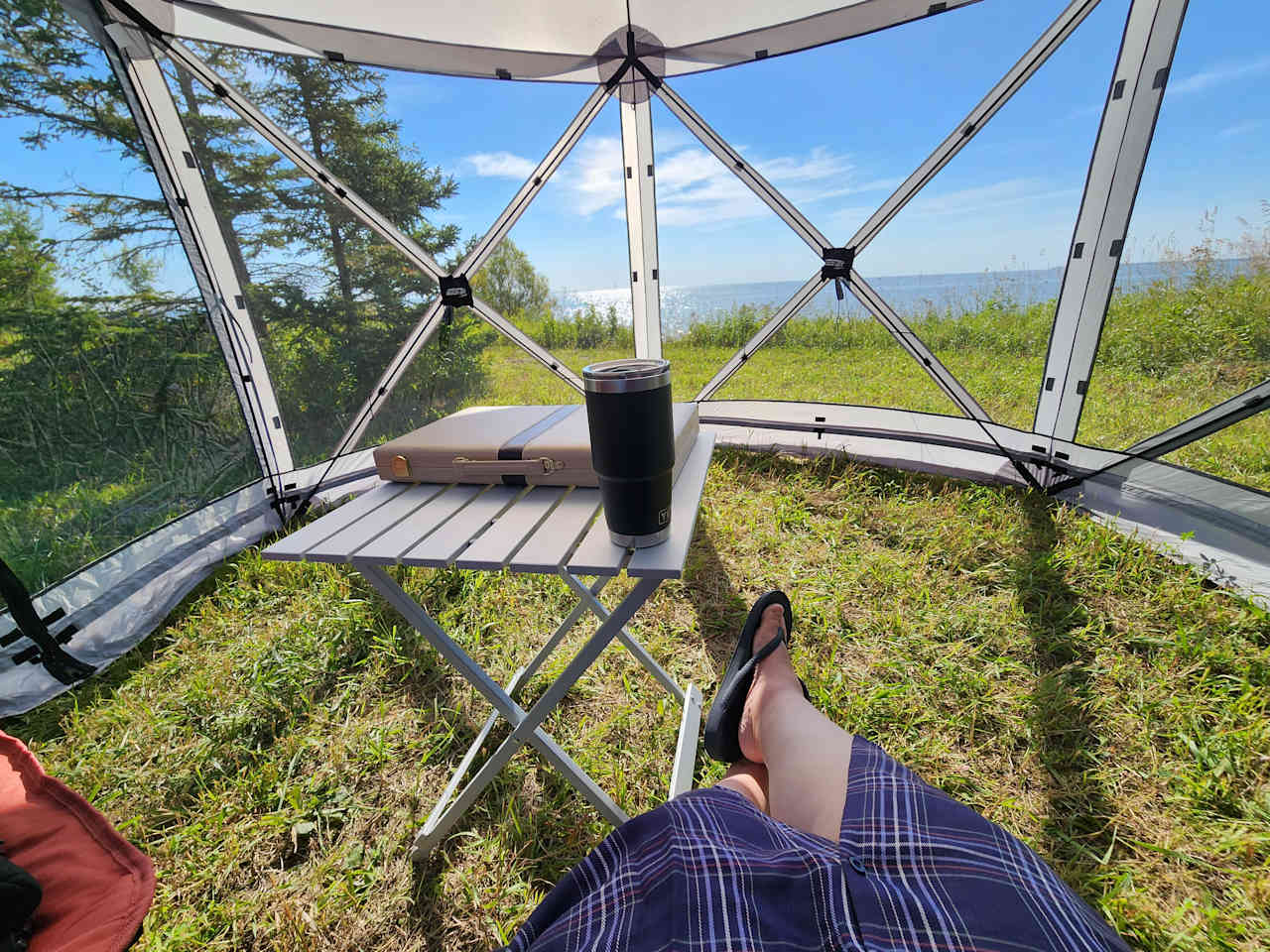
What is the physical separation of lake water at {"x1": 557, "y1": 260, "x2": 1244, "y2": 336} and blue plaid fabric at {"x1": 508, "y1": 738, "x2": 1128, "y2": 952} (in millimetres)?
2894

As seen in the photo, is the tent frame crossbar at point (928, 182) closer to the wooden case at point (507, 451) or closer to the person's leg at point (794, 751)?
the wooden case at point (507, 451)

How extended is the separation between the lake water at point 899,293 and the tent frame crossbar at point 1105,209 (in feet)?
0.39

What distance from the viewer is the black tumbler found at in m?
0.86

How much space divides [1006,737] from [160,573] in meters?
3.60

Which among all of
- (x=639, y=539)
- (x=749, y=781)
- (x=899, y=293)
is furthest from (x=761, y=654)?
(x=899, y=293)

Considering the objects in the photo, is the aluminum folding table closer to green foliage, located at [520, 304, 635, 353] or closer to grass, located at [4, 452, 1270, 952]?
grass, located at [4, 452, 1270, 952]

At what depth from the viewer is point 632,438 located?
883 mm

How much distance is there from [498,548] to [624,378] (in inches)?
18.4

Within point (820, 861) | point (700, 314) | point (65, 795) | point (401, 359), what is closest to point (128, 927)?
point (65, 795)

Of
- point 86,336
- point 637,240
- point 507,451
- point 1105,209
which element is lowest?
point 507,451

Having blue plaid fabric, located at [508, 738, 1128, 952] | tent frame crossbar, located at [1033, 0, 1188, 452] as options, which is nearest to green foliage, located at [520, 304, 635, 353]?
tent frame crossbar, located at [1033, 0, 1188, 452]

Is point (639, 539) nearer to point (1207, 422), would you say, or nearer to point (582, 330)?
point (1207, 422)

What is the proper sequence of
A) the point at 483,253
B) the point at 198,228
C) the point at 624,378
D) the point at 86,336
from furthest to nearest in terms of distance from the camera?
1. the point at 483,253
2. the point at 198,228
3. the point at 86,336
4. the point at 624,378

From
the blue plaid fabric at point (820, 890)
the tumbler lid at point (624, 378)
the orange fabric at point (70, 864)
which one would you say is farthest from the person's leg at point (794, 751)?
the orange fabric at point (70, 864)
